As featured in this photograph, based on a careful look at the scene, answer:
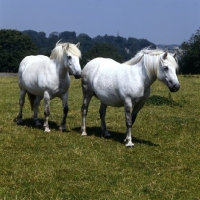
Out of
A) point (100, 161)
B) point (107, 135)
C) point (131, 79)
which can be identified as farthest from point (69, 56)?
point (100, 161)

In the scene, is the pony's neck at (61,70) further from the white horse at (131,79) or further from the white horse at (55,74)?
the white horse at (131,79)

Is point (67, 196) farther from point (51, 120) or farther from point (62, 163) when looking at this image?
point (51, 120)

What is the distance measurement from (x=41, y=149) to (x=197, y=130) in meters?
4.27

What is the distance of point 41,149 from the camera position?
812 cm

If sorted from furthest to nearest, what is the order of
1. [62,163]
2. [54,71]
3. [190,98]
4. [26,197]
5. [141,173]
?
[190,98] → [54,71] → [62,163] → [141,173] → [26,197]

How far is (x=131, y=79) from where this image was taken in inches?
335

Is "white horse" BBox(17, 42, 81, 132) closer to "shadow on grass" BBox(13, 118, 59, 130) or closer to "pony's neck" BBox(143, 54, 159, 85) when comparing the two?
"shadow on grass" BBox(13, 118, 59, 130)

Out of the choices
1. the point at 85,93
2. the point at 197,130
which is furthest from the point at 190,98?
the point at 85,93

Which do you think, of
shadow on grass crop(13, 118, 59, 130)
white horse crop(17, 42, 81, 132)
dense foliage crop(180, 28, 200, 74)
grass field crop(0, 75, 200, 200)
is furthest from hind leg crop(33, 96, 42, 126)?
dense foliage crop(180, 28, 200, 74)

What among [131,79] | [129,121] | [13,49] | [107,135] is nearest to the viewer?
[131,79]

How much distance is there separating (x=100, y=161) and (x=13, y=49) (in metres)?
73.9

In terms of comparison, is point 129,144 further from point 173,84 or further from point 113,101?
point 173,84

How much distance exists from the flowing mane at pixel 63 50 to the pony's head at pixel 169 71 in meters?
2.34

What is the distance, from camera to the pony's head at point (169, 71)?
7.93 metres
